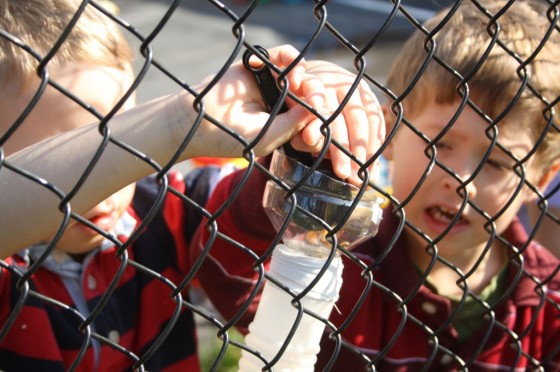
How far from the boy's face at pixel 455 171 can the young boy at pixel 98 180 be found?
21.1 inches

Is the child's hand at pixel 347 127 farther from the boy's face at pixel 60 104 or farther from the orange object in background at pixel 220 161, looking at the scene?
the orange object in background at pixel 220 161

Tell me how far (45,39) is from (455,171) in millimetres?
1057

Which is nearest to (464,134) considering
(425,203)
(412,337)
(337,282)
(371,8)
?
(425,203)

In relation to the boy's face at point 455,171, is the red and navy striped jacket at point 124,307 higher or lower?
lower

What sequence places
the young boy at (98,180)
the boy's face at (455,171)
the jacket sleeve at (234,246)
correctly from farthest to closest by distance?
1. the boy's face at (455,171)
2. the jacket sleeve at (234,246)
3. the young boy at (98,180)

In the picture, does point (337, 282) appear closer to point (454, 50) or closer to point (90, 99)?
point (90, 99)

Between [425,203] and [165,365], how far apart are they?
82 cm

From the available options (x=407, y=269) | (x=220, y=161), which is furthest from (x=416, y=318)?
(x=220, y=161)

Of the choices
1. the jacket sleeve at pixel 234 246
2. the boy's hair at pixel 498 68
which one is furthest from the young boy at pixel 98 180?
the boy's hair at pixel 498 68

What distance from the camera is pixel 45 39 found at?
1.69 meters

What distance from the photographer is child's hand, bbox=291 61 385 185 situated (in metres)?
1.36

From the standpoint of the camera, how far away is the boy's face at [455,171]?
2.02m

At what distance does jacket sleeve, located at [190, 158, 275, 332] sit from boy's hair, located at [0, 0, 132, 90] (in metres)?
0.41

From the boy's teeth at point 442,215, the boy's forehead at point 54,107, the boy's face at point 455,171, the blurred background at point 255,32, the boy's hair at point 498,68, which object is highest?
the blurred background at point 255,32
